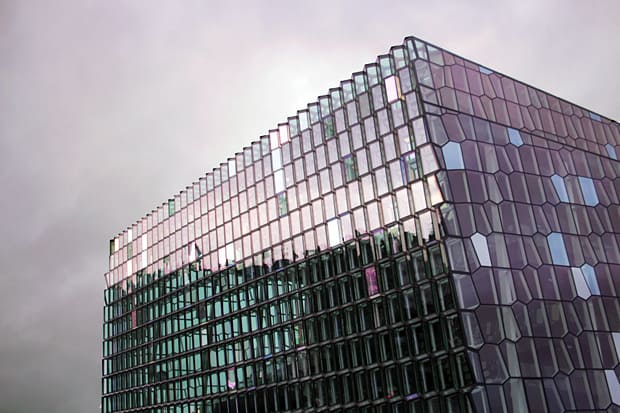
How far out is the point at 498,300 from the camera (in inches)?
1683

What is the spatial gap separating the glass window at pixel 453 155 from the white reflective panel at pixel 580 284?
1078cm

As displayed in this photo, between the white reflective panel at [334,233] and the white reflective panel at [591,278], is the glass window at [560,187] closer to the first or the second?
the white reflective panel at [591,278]

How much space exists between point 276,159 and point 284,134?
7.70 feet

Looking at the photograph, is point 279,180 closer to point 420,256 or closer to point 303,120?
point 303,120

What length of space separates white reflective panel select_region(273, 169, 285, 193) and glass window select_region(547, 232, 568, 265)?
894 inches

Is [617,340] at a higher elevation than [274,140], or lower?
lower

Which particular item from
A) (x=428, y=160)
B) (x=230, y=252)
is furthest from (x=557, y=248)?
(x=230, y=252)

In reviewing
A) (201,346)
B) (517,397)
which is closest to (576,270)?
(517,397)

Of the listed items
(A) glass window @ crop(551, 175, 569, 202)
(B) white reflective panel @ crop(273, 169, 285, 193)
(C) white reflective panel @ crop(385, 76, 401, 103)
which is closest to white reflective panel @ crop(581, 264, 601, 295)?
(A) glass window @ crop(551, 175, 569, 202)

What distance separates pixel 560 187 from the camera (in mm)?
50844

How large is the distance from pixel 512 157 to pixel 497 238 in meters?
7.45

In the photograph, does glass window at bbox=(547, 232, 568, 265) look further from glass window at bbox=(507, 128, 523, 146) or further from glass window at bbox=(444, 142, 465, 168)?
glass window at bbox=(444, 142, 465, 168)

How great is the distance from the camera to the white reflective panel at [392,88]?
163ft

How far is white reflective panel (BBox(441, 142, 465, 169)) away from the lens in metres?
45.8
